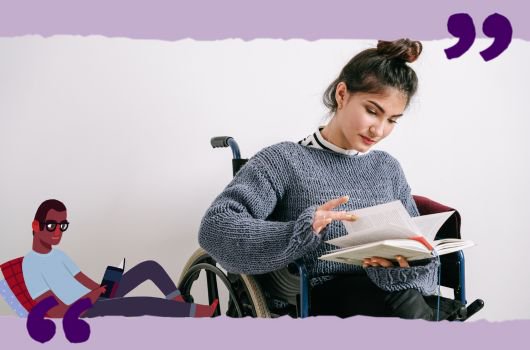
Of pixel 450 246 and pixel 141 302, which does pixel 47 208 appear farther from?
pixel 450 246

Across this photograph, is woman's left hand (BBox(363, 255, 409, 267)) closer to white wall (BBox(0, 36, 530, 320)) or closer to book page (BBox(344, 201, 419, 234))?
book page (BBox(344, 201, 419, 234))

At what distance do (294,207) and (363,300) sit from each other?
29 cm

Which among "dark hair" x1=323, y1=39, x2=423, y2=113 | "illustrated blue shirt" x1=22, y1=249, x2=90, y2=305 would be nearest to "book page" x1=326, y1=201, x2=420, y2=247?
"dark hair" x1=323, y1=39, x2=423, y2=113

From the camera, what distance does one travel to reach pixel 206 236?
1448mm

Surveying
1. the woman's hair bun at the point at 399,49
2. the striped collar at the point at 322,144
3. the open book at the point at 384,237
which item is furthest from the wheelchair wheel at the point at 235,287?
the woman's hair bun at the point at 399,49

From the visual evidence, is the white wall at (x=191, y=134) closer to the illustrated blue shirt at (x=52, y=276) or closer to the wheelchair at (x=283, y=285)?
the wheelchair at (x=283, y=285)

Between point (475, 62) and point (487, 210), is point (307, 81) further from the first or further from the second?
point (487, 210)

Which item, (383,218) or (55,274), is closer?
(55,274)

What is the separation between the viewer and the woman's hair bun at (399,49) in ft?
5.19

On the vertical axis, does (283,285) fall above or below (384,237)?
below

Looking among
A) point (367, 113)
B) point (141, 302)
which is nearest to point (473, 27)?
point (367, 113)

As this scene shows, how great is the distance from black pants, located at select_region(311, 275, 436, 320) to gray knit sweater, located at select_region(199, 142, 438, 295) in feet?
0.09

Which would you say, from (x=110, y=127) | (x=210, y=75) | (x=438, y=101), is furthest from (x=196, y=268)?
(x=438, y=101)

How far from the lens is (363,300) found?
141cm
